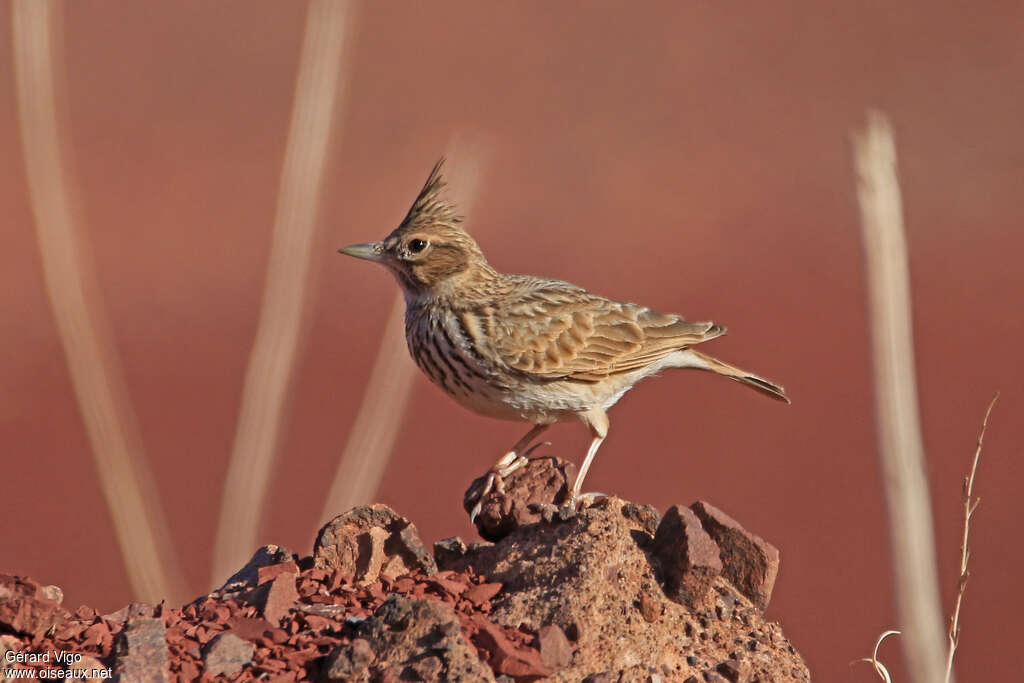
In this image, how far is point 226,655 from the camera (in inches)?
121

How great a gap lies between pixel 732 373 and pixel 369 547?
82.9 inches

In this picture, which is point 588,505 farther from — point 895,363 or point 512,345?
point 895,363

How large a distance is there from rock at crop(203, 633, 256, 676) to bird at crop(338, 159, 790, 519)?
136cm

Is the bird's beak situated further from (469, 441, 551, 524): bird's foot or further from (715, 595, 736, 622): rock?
(715, 595, 736, 622): rock

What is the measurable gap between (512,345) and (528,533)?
0.98 meters

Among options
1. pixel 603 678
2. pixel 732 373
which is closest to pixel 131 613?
pixel 603 678

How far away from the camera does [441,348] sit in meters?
4.64

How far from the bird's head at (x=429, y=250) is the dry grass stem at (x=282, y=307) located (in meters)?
1.49

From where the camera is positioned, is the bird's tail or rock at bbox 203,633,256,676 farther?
the bird's tail

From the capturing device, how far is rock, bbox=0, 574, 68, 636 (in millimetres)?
3129

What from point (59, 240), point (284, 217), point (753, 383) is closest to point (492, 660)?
point (753, 383)

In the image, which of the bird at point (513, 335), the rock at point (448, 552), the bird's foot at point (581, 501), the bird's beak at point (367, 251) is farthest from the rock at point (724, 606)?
the bird's beak at point (367, 251)

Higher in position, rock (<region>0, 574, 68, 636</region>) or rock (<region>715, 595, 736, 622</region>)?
rock (<region>0, 574, 68, 636</region>)

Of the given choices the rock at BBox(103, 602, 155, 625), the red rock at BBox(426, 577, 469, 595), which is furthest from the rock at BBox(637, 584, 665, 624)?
the rock at BBox(103, 602, 155, 625)
